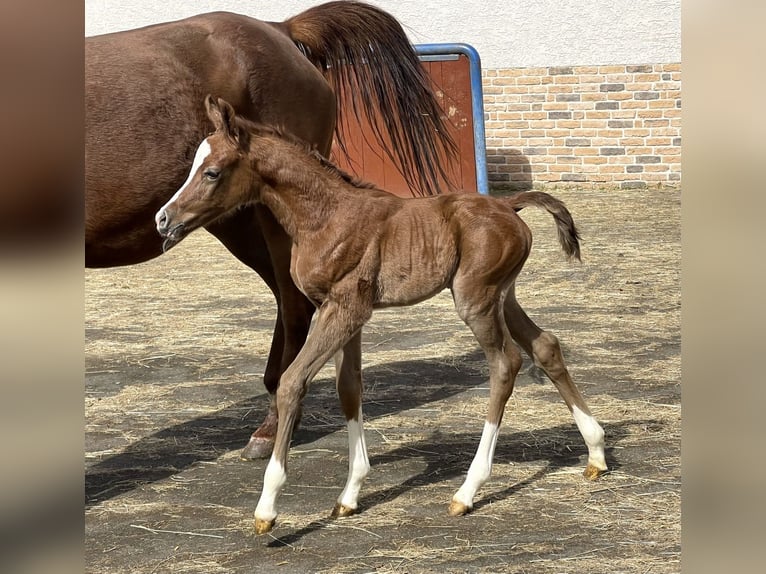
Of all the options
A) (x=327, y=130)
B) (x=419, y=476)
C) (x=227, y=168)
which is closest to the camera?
(x=227, y=168)

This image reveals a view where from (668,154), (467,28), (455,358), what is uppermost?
(467,28)

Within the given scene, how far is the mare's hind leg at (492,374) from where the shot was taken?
11.7ft

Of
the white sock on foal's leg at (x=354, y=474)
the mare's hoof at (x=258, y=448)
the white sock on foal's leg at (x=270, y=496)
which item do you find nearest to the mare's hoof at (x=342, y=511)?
the white sock on foal's leg at (x=354, y=474)

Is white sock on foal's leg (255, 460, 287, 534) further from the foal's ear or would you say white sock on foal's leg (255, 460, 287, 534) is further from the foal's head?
the foal's ear

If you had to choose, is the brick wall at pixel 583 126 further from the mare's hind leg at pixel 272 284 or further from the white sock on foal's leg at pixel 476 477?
the white sock on foal's leg at pixel 476 477

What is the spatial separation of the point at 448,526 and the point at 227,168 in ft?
4.97

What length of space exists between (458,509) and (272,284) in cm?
188

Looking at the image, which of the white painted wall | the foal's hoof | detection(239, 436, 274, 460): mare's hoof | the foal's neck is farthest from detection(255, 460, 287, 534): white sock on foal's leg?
the white painted wall

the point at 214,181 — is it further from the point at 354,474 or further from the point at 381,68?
the point at 381,68
